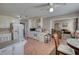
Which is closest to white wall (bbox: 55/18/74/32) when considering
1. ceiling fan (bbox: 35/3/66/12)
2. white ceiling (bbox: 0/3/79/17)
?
white ceiling (bbox: 0/3/79/17)

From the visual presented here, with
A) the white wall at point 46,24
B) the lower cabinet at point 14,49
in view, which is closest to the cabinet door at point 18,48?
the lower cabinet at point 14,49

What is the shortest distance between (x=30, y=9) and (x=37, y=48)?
69 cm

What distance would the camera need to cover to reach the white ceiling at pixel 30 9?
5.56 ft

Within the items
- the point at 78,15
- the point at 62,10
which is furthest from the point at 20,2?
the point at 78,15

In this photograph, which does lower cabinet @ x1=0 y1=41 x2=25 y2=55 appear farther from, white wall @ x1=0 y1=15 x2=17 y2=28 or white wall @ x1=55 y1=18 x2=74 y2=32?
white wall @ x1=55 y1=18 x2=74 y2=32

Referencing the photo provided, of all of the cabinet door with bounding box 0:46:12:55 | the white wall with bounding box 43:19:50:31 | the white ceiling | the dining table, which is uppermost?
the white ceiling

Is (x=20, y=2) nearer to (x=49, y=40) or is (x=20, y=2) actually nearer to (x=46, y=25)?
(x=46, y=25)

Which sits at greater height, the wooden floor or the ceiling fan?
the ceiling fan

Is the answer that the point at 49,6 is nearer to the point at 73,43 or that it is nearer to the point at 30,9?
the point at 30,9

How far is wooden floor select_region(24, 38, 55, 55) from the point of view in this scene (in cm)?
179

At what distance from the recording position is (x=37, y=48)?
1.80 meters

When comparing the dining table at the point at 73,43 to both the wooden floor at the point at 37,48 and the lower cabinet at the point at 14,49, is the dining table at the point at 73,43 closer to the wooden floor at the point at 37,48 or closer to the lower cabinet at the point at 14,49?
the wooden floor at the point at 37,48

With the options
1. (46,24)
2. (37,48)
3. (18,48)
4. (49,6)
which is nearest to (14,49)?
(18,48)

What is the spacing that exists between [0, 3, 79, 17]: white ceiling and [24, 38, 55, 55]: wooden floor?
49cm
